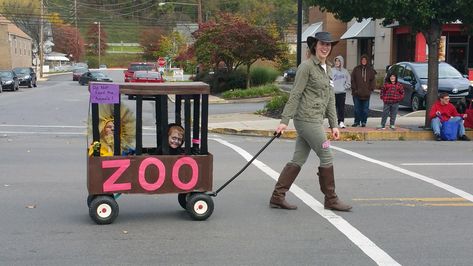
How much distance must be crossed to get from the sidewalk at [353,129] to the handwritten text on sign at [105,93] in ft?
30.3

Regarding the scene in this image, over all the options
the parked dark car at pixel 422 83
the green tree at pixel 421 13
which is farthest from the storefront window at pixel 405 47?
the green tree at pixel 421 13

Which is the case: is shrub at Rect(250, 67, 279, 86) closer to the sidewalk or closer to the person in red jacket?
the sidewalk

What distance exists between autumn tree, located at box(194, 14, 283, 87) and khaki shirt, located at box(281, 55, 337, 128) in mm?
27082

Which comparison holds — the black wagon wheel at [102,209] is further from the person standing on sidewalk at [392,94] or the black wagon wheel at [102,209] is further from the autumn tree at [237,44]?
the autumn tree at [237,44]

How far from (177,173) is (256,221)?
1.05 metres

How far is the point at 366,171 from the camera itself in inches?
404

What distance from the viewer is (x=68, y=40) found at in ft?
406

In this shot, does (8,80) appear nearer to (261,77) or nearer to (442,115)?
(261,77)

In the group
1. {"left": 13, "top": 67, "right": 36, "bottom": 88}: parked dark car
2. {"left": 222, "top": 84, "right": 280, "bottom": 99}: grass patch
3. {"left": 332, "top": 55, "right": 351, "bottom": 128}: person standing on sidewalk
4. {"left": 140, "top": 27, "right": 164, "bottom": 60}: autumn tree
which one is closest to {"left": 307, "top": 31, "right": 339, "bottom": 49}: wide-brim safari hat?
{"left": 332, "top": 55, "right": 351, "bottom": 128}: person standing on sidewalk

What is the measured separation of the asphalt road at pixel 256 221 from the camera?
18.9 ft

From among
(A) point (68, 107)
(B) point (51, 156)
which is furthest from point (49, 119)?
(B) point (51, 156)

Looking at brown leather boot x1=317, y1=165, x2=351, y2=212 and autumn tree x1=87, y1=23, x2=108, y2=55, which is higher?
autumn tree x1=87, y1=23, x2=108, y2=55

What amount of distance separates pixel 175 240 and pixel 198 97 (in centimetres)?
172

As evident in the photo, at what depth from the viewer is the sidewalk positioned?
1519cm
